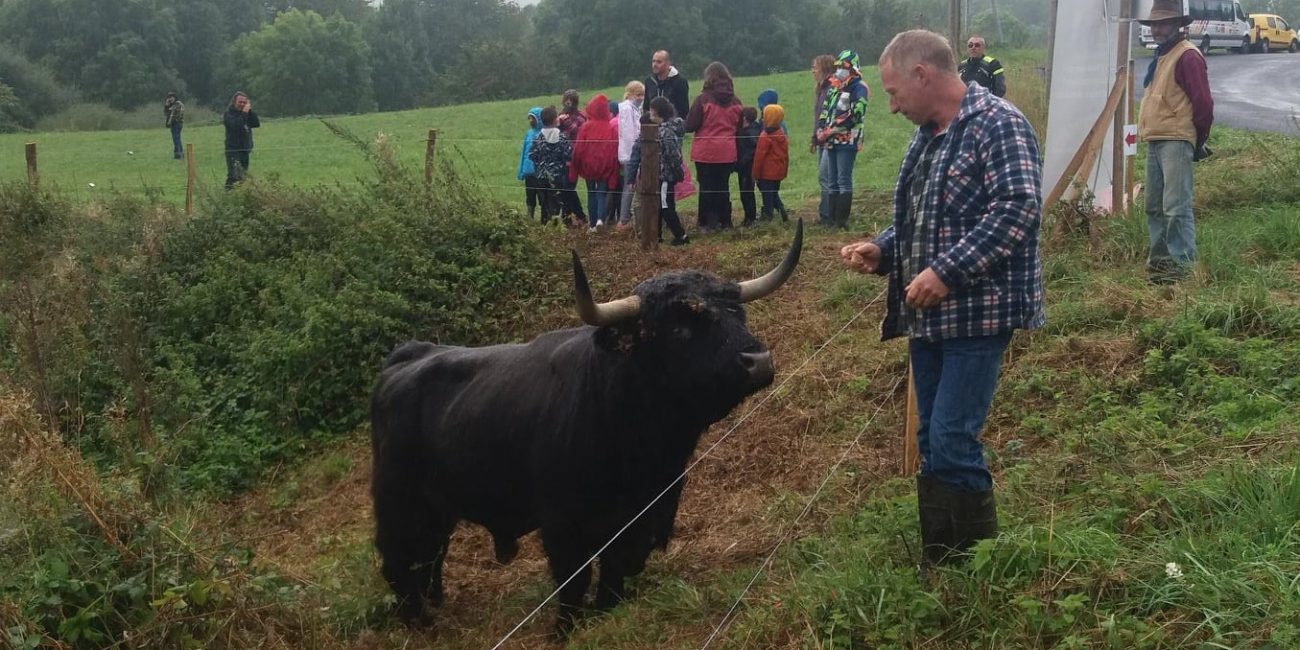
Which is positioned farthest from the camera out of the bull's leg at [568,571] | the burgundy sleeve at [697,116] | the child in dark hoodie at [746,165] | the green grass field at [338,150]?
the green grass field at [338,150]

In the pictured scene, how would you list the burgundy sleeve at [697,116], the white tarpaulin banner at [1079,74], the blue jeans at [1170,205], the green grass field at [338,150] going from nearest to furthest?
the blue jeans at [1170,205], the white tarpaulin banner at [1079,74], the burgundy sleeve at [697,116], the green grass field at [338,150]

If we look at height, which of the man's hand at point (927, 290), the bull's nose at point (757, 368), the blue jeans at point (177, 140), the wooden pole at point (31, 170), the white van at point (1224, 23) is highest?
the white van at point (1224, 23)

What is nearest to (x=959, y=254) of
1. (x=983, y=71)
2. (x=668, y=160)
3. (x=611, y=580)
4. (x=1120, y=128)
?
(x=611, y=580)

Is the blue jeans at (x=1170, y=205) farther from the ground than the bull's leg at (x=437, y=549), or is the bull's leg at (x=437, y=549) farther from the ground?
the blue jeans at (x=1170, y=205)

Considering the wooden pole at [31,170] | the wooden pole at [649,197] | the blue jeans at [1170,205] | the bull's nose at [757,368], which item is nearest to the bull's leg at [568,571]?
the bull's nose at [757,368]

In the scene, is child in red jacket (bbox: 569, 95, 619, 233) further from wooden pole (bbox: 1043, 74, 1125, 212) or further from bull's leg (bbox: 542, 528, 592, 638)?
bull's leg (bbox: 542, 528, 592, 638)

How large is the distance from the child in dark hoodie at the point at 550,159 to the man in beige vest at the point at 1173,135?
7.27 m

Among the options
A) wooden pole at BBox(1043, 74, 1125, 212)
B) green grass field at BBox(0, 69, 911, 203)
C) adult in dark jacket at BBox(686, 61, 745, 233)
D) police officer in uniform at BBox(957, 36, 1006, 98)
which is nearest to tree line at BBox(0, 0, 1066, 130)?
green grass field at BBox(0, 69, 911, 203)

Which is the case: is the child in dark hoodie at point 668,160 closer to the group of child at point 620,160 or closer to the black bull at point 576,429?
the group of child at point 620,160

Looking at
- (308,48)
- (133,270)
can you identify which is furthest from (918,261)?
(308,48)

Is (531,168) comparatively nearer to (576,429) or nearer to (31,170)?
→ (31,170)

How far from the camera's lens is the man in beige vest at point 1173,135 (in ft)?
25.8

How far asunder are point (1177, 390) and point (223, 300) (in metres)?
9.54

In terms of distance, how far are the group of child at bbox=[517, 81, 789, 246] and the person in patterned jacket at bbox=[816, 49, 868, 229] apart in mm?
836
